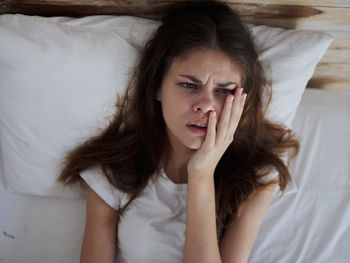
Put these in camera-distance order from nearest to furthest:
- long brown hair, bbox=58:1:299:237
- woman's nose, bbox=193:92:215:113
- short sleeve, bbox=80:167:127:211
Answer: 1. woman's nose, bbox=193:92:215:113
2. long brown hair, bbox=58:1:299:237
3. short sleeve, bbox=80:167:127:211

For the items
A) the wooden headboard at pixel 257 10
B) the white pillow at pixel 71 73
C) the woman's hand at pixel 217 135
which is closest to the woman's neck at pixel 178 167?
the woman's hand at pixel 217 135

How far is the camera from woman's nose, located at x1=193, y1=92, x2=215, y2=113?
90 centimetres

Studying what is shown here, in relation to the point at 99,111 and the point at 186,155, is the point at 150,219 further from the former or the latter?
the point at 99,111

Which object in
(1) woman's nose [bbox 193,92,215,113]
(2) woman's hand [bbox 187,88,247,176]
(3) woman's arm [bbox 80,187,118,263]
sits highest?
(1) woman's nose [bbox 193,92,215,113]

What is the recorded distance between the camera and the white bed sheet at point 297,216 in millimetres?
1131

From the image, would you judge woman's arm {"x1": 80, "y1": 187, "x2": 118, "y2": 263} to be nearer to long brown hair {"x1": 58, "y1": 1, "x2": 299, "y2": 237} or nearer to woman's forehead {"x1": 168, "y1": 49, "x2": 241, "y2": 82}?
long brown hair {"x1": 58, "y1": 1, "x2": 299, "y2": 237}

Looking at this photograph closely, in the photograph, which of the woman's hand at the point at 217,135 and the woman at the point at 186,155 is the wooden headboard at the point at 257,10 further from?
the woman's hand at the point at 217,135

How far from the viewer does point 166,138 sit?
118cm

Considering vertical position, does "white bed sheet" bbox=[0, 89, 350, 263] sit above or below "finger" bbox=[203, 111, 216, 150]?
below

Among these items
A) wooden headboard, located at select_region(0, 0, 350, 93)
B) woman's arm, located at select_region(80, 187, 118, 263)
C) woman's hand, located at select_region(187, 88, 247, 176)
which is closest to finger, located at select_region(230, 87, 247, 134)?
woman's hand, located at select_region(187, 88, 247, 176)

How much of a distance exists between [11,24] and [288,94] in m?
0.91

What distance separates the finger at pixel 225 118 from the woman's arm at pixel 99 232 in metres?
0.45

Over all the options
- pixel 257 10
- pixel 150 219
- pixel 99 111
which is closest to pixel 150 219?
pixel 150 219

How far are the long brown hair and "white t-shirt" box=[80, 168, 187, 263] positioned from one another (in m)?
0.03
